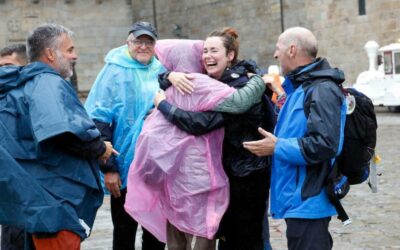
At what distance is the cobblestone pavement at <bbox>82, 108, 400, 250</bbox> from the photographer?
6.08 m

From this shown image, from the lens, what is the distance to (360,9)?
2397 centimetres

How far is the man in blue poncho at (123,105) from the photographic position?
4.79m

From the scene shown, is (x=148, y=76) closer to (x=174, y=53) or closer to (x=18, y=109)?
(x=174, y=53)

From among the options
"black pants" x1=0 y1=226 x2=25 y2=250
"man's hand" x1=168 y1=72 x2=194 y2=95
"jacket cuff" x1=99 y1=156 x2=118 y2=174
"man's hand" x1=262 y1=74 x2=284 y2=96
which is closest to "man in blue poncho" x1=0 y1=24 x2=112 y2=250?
"man's hand" x1=168 y1=72 x2=194 y2=95

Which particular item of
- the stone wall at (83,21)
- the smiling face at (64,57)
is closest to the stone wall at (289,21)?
the stone wall at (83,21)

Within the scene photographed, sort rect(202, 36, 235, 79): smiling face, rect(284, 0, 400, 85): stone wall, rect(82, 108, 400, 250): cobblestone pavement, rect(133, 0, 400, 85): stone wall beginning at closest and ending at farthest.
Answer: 1. rect(202, 36, 235, 79): smiling face
2. rect(82, 108, 400, 250): cobblestone pavement
3. rect(284, 0, 400, 85): stone wall
4. rect(133, 0, 400, 85): stone wall

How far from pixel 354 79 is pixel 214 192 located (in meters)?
21.0

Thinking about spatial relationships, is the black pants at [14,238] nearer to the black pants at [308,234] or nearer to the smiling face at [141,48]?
the smiling face at [141,48]

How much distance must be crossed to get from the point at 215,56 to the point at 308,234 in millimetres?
1267

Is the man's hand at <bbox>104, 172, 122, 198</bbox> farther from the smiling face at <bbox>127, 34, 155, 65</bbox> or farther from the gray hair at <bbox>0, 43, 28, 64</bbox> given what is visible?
the gray hair at <bbox>0, 43, 28, 64</bbox>

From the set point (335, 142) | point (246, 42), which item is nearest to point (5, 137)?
point (335, 142)

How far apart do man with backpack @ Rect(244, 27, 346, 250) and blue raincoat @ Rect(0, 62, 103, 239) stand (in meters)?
0.97

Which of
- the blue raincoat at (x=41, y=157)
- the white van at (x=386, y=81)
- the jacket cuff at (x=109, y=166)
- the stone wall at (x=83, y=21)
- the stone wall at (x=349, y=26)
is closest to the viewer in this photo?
the blue raincoat at (x=41, y=157)

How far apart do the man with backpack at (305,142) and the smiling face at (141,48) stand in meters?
1.38
